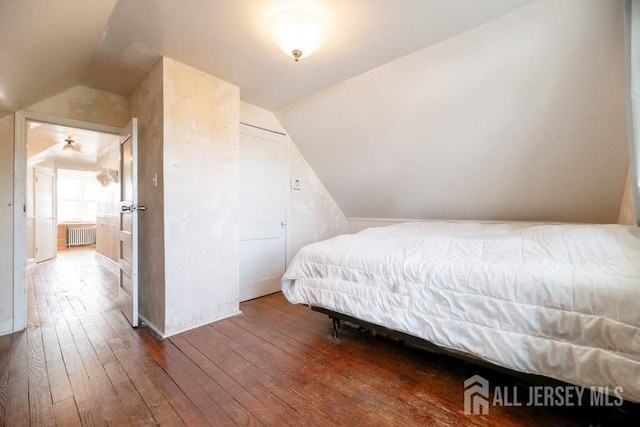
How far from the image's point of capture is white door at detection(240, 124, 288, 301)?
10.1 feet

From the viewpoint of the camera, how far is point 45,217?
5609mm

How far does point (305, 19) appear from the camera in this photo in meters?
1.61

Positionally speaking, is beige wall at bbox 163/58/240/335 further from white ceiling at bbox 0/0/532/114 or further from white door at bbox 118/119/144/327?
white door at bbox 118/119/144/327

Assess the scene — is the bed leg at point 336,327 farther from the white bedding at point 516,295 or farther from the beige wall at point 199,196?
the beige wall at point 199,196

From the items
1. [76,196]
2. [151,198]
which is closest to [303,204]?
[151,198]

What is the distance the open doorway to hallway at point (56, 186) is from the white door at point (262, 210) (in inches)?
84.8

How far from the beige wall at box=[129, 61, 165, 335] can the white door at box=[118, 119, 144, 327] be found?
0.10 m

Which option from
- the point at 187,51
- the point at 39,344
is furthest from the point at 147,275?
the point at 187,51

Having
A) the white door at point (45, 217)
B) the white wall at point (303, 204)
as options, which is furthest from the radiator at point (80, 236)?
the white wall at point (303, 204)

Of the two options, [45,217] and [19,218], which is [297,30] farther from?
[45,217]

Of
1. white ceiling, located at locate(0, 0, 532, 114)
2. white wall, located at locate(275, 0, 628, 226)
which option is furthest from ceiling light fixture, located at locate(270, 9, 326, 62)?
white wall, located at locate(275, 0, 628, 226)

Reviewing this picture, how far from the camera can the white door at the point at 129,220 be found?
2336 millimetres

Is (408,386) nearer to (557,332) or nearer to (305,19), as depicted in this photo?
(557,332)
